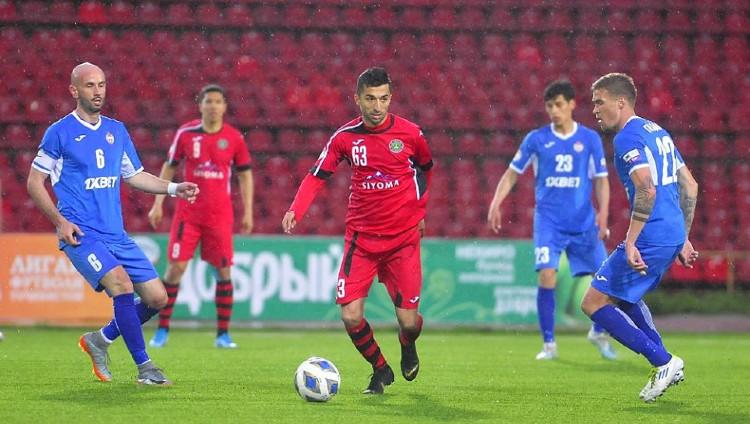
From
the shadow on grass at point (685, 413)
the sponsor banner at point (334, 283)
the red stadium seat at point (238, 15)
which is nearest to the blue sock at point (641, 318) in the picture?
the shadow on grass at point (685, 413)

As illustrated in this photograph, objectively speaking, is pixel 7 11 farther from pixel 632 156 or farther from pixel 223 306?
Answer: pixel 632 156

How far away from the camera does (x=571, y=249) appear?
9.58 m

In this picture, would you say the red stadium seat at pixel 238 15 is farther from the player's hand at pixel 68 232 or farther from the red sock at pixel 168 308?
the player's hand at pixel 68 232

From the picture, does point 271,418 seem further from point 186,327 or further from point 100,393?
point 186,327

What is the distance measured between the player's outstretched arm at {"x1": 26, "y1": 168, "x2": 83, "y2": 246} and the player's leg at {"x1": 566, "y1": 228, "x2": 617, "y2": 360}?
4.50 m

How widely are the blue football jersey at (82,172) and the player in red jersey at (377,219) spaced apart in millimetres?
1199

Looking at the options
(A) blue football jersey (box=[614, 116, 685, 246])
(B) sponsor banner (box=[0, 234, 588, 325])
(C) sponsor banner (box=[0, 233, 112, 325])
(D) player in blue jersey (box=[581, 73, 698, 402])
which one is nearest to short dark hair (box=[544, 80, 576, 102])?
(D) player in blue jersey (box=[581, 73, 698, 402])

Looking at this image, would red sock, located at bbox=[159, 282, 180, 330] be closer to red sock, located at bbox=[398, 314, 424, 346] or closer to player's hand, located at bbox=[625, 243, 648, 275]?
red sock, located at bbox=[398, 314, 424, 346]

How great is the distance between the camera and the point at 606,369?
846 cm

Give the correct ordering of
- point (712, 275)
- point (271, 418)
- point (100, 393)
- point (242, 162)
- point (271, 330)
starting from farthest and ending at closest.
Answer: point (712, 275)
point (271, 330)
point (242, 162)
point (100, 393)
point (271, 418)

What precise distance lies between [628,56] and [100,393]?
39.4 ft

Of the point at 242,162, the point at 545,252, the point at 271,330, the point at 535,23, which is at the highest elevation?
the point at 535,23

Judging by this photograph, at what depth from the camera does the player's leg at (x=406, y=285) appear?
671 cm

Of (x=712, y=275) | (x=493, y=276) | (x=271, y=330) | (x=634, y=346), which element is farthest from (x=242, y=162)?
(x=712, y=275)
